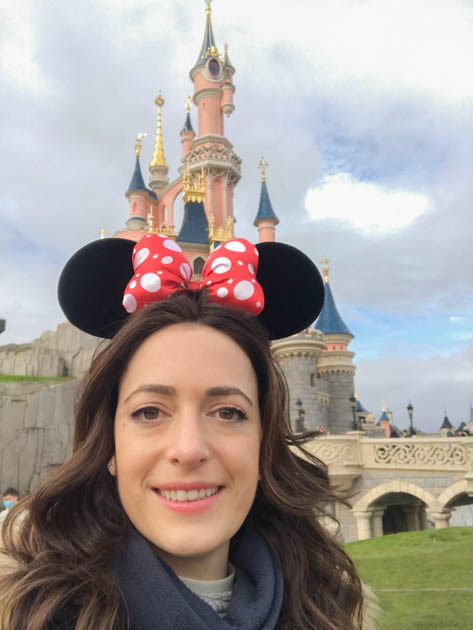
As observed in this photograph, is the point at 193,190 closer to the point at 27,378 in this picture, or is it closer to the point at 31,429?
the point at 27,378

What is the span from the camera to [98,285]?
1891 millimetres

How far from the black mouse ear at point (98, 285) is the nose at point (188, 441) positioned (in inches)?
23.1

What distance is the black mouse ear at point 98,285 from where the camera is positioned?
1827 millimetres

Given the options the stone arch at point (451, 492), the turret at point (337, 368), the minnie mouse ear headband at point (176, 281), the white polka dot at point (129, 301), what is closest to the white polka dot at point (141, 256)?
the minnie mouse ear headband at point (176, 281)

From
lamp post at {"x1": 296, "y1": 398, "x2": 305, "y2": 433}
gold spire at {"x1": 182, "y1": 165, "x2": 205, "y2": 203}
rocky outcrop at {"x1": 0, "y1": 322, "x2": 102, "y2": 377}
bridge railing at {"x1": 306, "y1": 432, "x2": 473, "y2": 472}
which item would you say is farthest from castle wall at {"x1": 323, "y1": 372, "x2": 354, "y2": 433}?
gold spire at {"x1": 182, "y1": 165, "x2": 205, "y2": 203}

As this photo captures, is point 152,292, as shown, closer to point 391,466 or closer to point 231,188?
point 391,466

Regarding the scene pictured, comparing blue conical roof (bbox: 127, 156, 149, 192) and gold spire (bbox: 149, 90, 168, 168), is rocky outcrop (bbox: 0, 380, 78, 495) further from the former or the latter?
gold spire (bbox: 149, 90, 168, 168)

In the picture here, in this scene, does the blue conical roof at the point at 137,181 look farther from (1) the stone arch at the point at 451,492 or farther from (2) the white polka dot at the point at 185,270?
(2) the white polka dot at the point at 185,270

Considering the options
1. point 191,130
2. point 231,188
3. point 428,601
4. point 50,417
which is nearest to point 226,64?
point 191,130

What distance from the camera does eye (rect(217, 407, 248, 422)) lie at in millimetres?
1590

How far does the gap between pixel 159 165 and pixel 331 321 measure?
18896 mm

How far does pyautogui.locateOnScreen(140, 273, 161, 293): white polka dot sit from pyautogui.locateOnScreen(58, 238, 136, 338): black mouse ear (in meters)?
0.20

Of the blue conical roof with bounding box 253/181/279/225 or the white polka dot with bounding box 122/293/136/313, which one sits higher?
the blue conical roof with bounding box 253/181/279/225

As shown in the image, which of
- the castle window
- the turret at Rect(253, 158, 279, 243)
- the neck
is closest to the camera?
the neck
